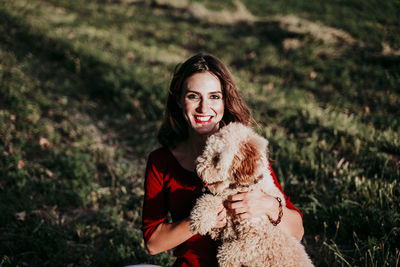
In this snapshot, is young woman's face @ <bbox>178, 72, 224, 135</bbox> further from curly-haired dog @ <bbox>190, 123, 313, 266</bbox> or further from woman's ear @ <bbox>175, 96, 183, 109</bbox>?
curly-haired dog @ <bbox>190, 123, 313, 266</bbox>

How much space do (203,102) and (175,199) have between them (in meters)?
0.93

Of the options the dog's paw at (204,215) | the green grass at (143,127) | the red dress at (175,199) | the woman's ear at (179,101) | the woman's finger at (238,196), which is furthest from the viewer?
Result: the green grass at (143,127)

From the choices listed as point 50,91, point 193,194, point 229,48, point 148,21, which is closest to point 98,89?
point 50,91

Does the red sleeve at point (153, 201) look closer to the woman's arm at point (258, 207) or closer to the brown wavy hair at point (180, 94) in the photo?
the brown wavy hair at point (180, 94)

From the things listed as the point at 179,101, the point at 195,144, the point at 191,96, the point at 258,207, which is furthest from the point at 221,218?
the point at 179,101

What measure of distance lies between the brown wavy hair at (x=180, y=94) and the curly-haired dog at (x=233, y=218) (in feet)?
2.04

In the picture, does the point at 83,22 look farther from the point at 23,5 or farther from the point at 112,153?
the point at 112,153

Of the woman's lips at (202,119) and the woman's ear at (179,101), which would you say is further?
the woman's ear at (179,101)

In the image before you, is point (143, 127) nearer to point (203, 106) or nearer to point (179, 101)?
point (179, 101)

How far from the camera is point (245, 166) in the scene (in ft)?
6.81

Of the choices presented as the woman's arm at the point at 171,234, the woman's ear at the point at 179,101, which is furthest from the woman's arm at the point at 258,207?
the woman's ear at the point at 179,101

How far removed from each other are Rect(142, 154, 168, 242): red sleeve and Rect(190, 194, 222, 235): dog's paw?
454 millimetres

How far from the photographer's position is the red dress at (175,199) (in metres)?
2.31

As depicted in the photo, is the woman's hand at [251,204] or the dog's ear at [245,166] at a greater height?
the dog's ear at [245,166]
